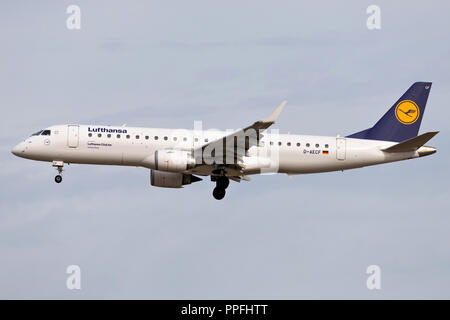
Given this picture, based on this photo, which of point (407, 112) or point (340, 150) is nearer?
point (340, 150)

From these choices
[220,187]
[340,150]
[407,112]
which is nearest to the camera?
[220,187]

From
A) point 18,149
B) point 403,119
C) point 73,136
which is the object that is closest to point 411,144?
point 403,119

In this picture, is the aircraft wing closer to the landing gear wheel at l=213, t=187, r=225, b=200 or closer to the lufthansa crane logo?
the landing gear wheel at l=213, t=187, r=225, b=200

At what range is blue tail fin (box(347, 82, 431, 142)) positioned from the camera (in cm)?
6269

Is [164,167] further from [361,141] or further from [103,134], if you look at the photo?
[361,141]

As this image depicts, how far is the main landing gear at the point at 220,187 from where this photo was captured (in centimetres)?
6028

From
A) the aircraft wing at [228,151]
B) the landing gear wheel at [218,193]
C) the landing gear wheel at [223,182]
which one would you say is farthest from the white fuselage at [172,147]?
the landing gear wheel at [218,193]

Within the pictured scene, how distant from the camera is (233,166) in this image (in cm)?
5912

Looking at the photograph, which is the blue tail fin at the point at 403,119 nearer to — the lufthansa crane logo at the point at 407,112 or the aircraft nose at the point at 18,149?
the lufthansa crane logo at the point at 407,112

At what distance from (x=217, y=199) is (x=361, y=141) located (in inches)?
384

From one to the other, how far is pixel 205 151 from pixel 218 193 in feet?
12.0

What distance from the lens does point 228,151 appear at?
58.0m

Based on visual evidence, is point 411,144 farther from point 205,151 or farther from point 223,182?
point 205,151

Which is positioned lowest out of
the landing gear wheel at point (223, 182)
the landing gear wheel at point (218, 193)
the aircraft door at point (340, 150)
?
the landing gear wheel at point (218, 193)
